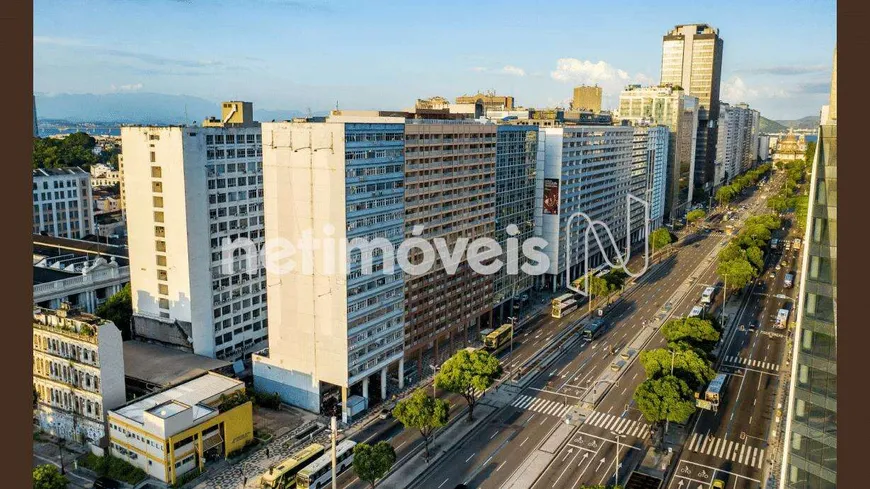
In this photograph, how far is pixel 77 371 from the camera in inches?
2975

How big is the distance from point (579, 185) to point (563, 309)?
3238 centimetres

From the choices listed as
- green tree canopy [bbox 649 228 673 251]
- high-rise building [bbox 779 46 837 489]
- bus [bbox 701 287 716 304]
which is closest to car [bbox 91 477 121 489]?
high-rise building [bbox 779 46 837 489]

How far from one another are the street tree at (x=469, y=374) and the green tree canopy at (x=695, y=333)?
1121 inches

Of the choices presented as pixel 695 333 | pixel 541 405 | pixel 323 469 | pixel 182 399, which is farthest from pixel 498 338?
pixel 182 399

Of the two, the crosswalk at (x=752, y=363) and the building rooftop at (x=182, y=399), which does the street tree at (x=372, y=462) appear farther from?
the crosswalk at (x=752, y=363)

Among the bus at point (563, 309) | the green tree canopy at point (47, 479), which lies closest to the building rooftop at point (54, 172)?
the green tree canopy at point (47, 479)

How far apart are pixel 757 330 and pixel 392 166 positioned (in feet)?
244

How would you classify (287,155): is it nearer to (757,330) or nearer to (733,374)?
(733,374)

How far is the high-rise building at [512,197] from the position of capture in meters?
118

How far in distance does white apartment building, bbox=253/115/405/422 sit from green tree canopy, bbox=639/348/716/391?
34.5 m

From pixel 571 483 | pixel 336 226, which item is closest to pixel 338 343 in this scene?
pixel 336 226

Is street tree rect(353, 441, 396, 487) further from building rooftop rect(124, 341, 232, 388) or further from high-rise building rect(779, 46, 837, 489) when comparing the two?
high-rise building rect(779, 46, 837, 489)

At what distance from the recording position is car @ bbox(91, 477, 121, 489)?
67812 millimetres

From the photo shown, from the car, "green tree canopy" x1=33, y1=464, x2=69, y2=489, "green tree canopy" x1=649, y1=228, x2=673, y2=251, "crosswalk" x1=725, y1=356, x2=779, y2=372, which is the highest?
"green tree canopy" x1=649, y1=228, x2=673, y2=251
